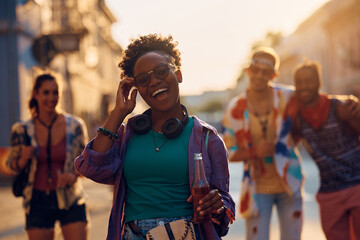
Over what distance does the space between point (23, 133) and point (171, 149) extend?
1.99m

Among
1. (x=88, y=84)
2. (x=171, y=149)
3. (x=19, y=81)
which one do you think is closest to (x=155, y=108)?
(x=171, y=149)

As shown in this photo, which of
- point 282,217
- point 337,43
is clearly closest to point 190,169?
point 282,217

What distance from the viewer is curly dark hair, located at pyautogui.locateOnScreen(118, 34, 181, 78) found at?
269 cm

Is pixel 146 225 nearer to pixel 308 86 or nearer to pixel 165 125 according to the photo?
pixel 165 125

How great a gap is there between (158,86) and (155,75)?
0.19ft

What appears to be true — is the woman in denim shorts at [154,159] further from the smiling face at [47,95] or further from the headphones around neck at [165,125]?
the smiling face at [47,95]

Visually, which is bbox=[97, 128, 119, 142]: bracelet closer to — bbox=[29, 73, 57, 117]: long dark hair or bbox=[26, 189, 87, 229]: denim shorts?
bbox=[26, 189, 87, 229]: denim shorts

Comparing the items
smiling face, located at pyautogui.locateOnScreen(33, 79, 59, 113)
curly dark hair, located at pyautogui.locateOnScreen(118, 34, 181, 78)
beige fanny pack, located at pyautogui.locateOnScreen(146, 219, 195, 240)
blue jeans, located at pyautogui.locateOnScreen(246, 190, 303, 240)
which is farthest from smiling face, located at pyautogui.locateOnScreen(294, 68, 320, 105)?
beige fanny pack, located at pyautogui.locateOnScreen(146, 219, 195, 240)

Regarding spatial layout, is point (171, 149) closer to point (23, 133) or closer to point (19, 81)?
point (23, 133)

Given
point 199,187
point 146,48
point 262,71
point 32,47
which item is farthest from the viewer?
point 32,47

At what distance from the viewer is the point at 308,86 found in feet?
13.6

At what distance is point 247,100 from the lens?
4.43 metres

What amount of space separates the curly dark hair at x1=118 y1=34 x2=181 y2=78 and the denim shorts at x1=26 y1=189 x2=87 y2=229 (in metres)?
A: 1.61

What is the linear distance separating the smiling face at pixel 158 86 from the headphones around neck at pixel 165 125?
77 millimetres
